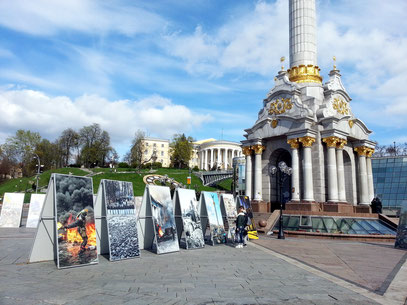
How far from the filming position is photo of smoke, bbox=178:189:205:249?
14445mm

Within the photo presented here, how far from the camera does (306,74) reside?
2878 cm

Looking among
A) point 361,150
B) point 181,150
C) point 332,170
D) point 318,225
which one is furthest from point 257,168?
point 181,150

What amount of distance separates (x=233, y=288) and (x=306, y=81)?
25086mm

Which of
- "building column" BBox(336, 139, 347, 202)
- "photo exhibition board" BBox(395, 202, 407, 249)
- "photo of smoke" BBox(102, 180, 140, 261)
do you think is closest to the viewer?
"photo of smoke" BBox(102, 180, 140, 261)

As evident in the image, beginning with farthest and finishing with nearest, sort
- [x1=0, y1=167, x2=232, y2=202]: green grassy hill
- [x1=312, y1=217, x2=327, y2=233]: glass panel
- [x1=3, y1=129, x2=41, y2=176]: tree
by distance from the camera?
[x1=3, y1=129, x2=41, y2=176]: tree
[x1=0, y1=167, x2=232, y2=202]: green grassy hill
[x1=312, y1=217, x2=327, y2=233]: glass panel

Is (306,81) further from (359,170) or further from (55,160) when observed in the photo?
(55,160)

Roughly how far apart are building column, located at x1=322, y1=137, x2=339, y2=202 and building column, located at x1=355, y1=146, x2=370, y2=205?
16.2 ft

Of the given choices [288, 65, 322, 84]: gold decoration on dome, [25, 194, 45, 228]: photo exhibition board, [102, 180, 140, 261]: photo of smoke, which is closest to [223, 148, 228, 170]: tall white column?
[288, 65, 322, 84]: gold decoration on dome

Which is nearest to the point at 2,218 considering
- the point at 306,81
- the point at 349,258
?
the point at 349,258

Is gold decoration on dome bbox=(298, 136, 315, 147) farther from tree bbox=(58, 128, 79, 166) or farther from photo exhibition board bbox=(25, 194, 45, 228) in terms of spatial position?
tree bbox=(58, 128, 79, 166)

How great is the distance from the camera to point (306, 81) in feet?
94.0

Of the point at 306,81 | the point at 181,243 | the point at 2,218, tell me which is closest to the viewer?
the point at 181,243

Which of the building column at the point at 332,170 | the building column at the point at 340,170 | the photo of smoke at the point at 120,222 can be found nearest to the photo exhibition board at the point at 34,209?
the photo of smoke at the point at 120,222

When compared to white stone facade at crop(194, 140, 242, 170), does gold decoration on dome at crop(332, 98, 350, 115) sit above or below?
below
